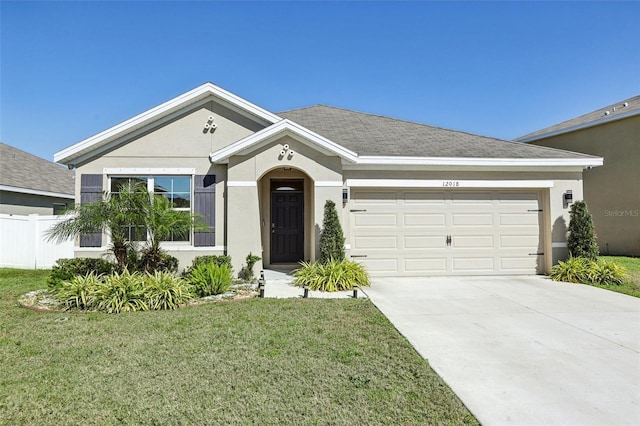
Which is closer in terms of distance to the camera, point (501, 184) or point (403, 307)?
point (403, 307)

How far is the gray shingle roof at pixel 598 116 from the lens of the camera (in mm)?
14495

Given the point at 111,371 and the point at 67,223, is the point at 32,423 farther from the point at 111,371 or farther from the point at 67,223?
the point at 67,223

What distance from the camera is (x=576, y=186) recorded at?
393 inches

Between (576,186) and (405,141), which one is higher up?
(405,141)

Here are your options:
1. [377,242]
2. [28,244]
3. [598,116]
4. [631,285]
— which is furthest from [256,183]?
[598,116]

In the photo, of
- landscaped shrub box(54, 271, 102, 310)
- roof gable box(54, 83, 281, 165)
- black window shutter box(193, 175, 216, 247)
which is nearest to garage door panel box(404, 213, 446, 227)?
roof gable box(54, 83, 281, 165)

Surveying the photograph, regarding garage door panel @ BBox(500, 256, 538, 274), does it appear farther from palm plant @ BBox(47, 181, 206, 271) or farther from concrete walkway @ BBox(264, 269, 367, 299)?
palm plant @ BBox(47, 181, 206, 271)

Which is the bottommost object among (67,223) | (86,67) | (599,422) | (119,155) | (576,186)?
(599,422)

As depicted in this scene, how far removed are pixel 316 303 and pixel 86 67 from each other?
12.5m

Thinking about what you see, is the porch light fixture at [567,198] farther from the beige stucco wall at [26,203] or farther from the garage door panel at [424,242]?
the beige stucco wall at [26,203]

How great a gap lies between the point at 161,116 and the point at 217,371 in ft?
26.2

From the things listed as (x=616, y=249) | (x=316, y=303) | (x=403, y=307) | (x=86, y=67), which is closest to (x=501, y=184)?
(x=403, y=307)

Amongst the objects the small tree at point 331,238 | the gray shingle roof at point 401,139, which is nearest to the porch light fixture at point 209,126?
the gray shingle roof at point 401,139

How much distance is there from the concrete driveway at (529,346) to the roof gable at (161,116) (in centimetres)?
635
